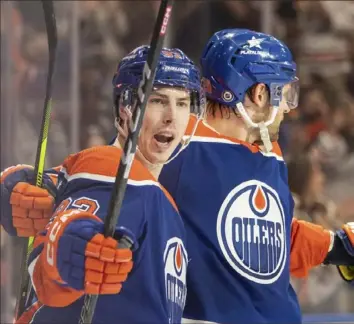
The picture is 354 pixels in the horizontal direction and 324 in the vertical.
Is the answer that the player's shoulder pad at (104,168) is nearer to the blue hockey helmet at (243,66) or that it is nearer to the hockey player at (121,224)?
the hockey player at (121,224)

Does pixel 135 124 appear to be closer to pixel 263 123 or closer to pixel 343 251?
pixel 263 123

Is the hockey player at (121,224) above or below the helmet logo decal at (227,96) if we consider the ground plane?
→ below

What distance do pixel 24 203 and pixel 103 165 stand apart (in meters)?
0.15

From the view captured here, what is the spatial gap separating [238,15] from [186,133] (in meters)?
0.91

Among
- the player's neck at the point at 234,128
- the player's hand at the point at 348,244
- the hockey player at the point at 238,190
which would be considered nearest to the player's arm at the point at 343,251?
the player's hand at the point at 348,244

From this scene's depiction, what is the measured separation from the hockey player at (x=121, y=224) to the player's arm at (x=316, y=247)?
27cm

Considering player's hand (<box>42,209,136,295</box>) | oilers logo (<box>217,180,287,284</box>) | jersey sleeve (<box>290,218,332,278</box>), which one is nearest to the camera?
player's hand (<box>42,209,136,295</box>)

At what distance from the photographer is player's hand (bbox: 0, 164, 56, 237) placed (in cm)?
116

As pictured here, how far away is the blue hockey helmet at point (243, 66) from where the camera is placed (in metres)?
1.28

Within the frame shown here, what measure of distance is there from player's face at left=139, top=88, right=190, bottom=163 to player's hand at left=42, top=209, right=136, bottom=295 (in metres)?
0.15

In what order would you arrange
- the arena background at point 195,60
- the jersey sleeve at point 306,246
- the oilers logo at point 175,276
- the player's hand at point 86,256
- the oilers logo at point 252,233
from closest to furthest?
1. the player's hand at point 86,256
2. the oilers logo at point 175,276
3. the oilers logo at point 252,233
4. the jersey sleeve at point 306,246
5. the arena background at point 195,60

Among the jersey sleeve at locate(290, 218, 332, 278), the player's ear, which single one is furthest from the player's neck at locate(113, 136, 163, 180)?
the jersey sleeve at locate(290, 218, 332, 278)

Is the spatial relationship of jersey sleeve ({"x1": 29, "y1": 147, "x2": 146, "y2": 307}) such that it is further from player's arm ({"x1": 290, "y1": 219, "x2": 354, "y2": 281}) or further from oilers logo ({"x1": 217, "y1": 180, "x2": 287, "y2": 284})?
player's arm ({"x1": 290, "y1": 219, "x2": 354, "y2": 281})

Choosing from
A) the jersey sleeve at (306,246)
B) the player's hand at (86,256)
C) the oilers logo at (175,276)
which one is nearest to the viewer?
the player's hand at (86,256)
